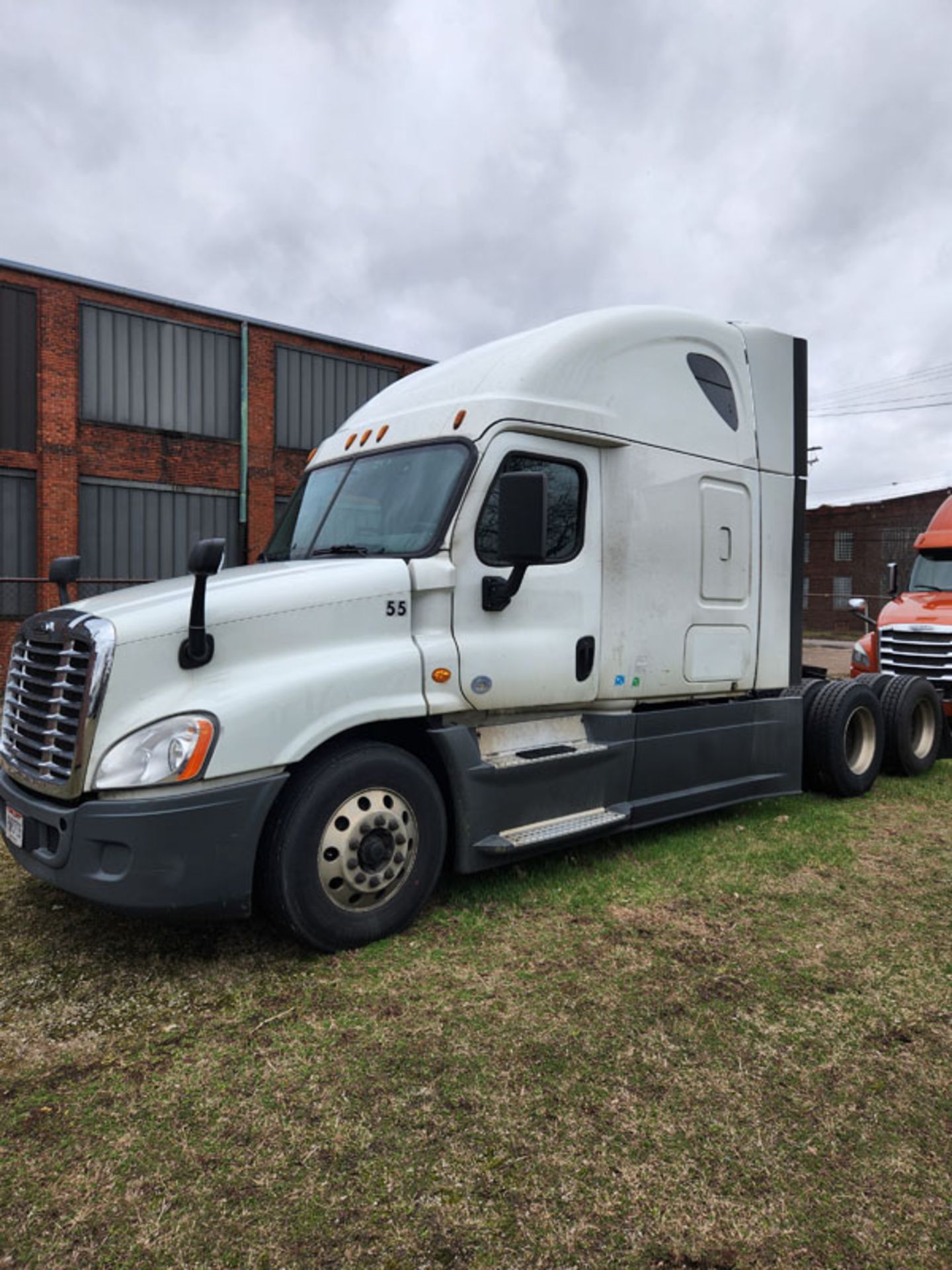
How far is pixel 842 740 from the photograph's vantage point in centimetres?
673

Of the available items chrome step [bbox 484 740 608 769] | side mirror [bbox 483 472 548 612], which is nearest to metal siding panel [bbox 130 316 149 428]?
chrome step [bbox 484 740 608 769]

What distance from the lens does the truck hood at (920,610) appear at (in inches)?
370

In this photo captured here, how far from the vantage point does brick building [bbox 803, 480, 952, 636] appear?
41781 mm

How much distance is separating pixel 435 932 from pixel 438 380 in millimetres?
3160

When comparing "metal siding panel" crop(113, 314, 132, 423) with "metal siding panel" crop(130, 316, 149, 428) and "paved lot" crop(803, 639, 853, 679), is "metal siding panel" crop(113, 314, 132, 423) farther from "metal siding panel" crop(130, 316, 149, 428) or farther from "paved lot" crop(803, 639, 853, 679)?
"paved lot" crop(803, 639, 853, 679)

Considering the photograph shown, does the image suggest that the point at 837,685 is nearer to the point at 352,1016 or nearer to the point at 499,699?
the point at 499,699

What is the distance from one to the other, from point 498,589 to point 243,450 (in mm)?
18244

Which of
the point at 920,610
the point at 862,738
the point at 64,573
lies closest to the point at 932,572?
the point at 920,610

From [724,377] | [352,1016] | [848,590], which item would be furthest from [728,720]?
→ [848,590]

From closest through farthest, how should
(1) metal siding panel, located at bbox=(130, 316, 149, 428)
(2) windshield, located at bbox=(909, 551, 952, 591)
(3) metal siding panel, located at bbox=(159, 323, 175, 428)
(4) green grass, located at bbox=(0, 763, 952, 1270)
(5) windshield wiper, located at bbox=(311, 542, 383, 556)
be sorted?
1. (4) green grass, located at bbox=(0, 763, 952, 1270)
2. (5) windshield wiper, located at bbox=(311, 542, 383, 556)
3. (2) windshield, located at bbox=(909, 551, 952, 591)
4. (1) metal siding panel, located at bbox=(130, 316, 149, 428)
5. (3) metal siding panel, located at bbox=(159, 323, 175, 428)

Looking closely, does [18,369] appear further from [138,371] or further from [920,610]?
[920,610]

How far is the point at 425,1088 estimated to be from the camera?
2822mm

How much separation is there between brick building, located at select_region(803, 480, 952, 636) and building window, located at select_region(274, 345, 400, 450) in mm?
26111

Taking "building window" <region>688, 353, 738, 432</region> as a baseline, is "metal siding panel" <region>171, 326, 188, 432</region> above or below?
above
